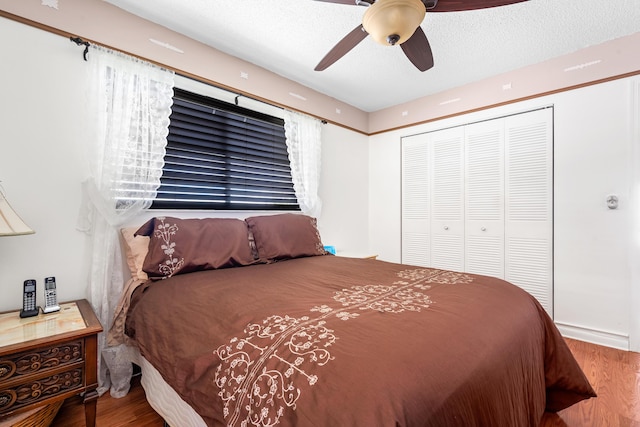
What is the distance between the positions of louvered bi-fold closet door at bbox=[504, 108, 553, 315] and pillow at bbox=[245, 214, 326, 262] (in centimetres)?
199

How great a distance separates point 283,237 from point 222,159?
2.93 ft

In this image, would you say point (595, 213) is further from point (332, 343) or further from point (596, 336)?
point (332, 343)

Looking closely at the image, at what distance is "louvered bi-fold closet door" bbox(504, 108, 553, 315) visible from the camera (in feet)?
8.95

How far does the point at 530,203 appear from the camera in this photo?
2824 millimetres

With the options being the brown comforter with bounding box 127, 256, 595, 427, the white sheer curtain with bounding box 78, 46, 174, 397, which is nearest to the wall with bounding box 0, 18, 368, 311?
the white sheer curtain with bounding box 78, 46, 174, 397

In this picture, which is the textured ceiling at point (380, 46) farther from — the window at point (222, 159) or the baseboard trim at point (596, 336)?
the baseboard trim at point (596, 336)

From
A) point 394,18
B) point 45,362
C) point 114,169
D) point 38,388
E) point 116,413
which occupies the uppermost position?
point 394,18

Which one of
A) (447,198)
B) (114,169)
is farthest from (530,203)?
(114,169)

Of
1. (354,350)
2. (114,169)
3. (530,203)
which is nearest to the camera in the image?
(354,350)

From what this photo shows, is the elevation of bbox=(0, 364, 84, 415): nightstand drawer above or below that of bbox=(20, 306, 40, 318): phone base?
below

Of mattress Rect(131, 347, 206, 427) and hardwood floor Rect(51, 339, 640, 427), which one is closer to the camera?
mattress Rect(131, 347, 206, 427)

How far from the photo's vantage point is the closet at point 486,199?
9.08 ft

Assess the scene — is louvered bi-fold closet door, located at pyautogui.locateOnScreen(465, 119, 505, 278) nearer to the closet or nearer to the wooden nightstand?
the closet

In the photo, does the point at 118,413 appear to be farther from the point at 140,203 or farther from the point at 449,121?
the point at 449,121
